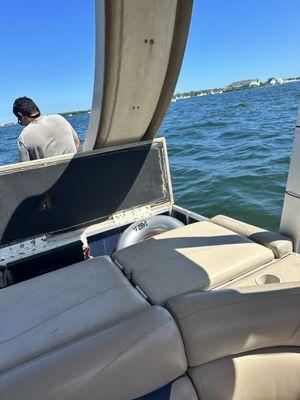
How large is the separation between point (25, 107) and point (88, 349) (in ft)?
8.74

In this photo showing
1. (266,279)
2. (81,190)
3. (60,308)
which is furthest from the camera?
(81,190)

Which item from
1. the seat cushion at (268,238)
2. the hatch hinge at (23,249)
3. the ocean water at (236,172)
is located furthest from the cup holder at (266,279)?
the ocean water at (236,172)

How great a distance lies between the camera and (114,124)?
3.01 metres

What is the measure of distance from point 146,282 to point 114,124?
165 centimetres

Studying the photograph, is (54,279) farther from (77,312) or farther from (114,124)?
(114,124)

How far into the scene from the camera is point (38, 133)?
318 cm

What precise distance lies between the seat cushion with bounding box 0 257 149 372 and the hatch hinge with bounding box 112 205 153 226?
1067 mm

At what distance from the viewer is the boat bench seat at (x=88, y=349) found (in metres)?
1.22

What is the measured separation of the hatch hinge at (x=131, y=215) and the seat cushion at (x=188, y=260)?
32.7 inches

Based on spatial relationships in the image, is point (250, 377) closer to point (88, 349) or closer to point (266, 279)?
point (266, 279)

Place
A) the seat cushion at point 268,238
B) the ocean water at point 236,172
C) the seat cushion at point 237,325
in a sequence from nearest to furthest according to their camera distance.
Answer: the seat cushion at point 237,325
the seat cushion at point 268,238
the ocean water at point 236,172

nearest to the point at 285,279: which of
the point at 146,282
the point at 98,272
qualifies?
the point at 146,282

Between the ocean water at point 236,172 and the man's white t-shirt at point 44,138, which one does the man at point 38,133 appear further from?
the ocean water at point 236,172

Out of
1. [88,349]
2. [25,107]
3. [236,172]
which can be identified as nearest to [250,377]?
[88,349]
